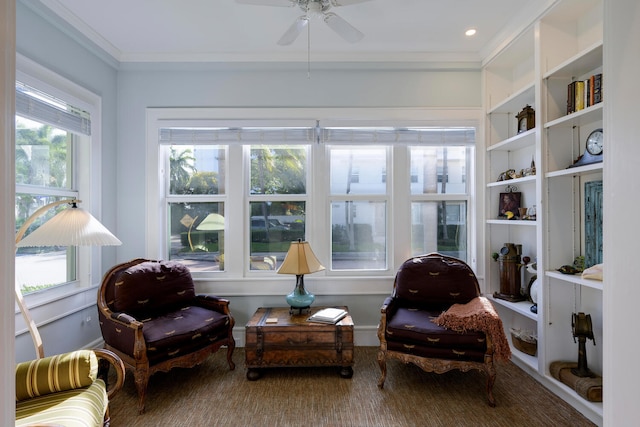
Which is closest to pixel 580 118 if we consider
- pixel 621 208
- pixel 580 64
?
pixel 580 64

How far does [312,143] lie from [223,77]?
1126mm

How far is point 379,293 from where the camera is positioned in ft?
10.6

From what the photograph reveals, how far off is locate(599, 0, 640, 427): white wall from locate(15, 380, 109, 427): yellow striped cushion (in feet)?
6.51

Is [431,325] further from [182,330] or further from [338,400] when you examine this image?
[182,330]

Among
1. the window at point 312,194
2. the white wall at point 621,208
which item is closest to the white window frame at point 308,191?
the window at point 312,194

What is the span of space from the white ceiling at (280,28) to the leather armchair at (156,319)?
2032 mm

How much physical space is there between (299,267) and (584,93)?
2.44 m

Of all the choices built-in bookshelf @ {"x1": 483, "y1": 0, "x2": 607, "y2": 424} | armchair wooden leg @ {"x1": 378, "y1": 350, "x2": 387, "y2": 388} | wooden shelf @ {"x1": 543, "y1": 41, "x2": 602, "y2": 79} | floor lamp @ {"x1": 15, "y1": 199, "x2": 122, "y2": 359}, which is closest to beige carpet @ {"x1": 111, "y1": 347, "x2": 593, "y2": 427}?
armchair wooden leg @ {"x1": 378, "y1": 350, "x2": 387, "y2": 388}

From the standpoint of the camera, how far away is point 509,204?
9.95 feet

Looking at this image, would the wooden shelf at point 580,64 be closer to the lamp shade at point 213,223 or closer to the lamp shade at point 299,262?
the lamp shade at point 299,262

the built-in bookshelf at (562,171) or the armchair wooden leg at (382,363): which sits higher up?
the built-in bookshelf at (562,171)

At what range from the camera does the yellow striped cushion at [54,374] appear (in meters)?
1.54

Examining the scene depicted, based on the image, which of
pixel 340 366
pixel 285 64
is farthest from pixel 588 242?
pixel 285 64

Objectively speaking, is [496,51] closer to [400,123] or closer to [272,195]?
[400,123]
